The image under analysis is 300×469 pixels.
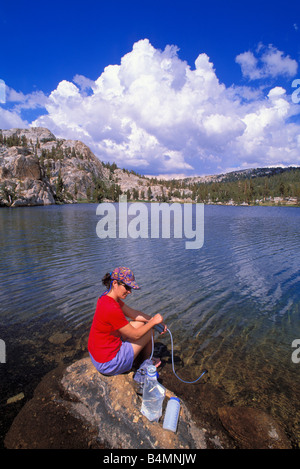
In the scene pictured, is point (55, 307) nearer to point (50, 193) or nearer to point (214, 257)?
point (214, 257)

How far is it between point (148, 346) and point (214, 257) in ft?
48.5

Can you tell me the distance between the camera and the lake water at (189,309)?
20.9 feet

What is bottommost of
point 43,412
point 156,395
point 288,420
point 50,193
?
point 288,420

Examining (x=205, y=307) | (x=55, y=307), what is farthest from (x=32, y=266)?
(x=205, y=307)

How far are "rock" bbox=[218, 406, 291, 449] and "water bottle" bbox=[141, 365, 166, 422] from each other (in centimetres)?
157

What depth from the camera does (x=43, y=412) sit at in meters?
4.83

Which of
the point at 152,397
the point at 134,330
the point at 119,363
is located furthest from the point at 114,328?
the point at 152,397

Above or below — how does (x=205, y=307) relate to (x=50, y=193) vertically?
below

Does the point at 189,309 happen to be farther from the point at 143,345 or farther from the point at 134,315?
the point at 143,345

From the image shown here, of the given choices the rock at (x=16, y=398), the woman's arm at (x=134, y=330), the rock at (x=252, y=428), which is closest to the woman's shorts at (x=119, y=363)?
the woman's arm at (x=134, y=330)

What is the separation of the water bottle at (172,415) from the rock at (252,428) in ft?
4.08

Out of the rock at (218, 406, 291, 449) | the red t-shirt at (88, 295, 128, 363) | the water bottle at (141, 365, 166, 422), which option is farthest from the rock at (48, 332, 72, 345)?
the rock at (218, 406, 291, 449)

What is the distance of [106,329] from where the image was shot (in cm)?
499

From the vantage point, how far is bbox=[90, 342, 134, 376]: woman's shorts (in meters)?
5.26
